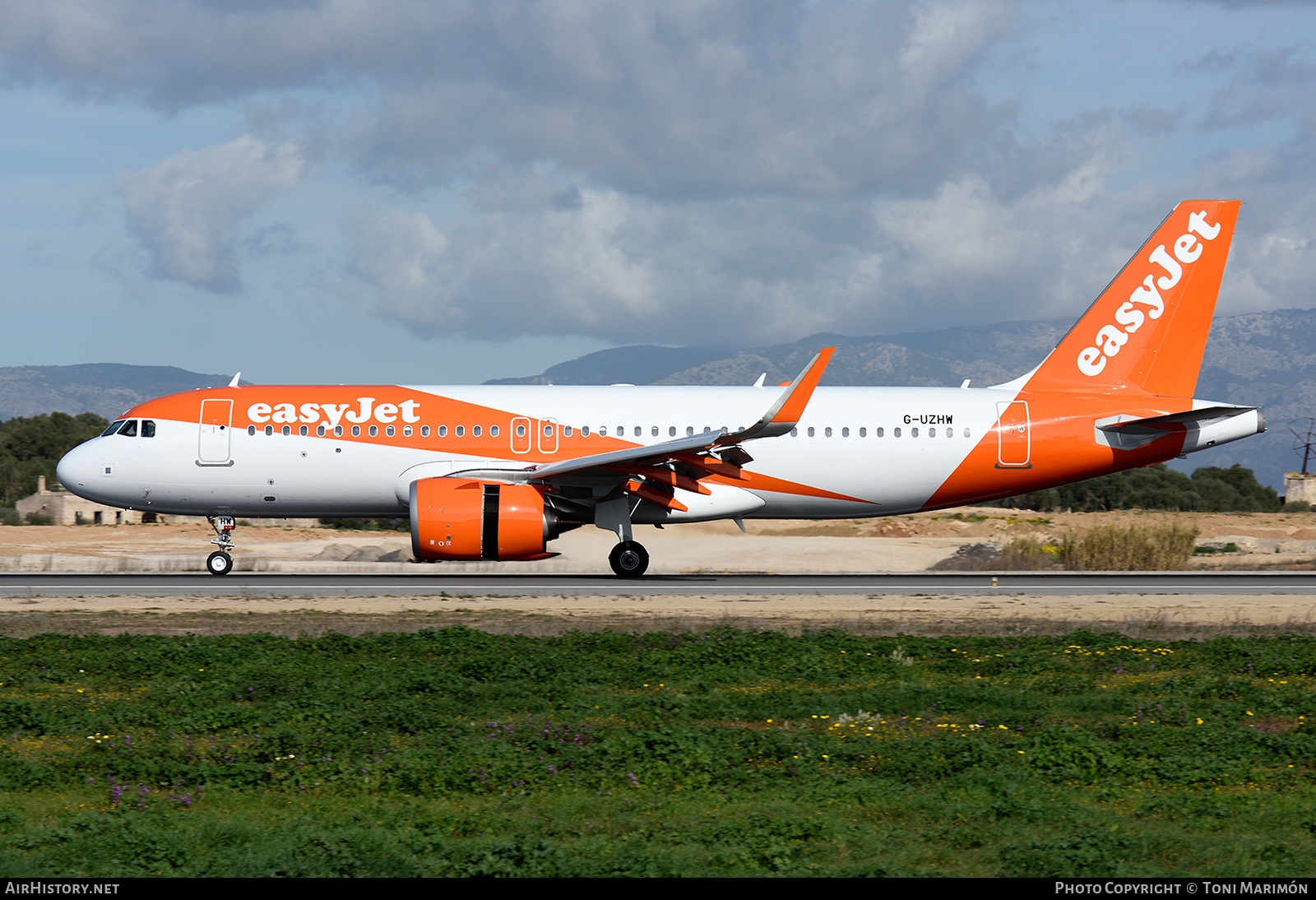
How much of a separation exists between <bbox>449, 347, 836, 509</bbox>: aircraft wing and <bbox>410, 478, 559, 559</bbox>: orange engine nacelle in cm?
87

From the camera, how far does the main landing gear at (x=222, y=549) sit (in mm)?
24203

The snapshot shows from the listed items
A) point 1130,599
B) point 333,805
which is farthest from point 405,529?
point 333,805

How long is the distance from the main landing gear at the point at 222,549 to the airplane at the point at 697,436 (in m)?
0.06

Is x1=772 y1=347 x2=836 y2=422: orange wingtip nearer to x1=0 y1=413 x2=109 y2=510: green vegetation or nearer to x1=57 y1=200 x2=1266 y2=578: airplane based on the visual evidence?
x1=57 y1=200 x2=1266 y2=578: airplane

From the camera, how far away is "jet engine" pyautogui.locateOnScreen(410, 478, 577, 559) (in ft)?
70.8

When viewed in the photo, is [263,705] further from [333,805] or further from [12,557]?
[12,557]

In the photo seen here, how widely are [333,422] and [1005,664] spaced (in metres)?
15.3

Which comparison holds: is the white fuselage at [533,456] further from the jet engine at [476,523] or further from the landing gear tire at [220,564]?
the jet engine at [476,523]

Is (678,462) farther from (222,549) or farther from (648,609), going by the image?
(222,549)

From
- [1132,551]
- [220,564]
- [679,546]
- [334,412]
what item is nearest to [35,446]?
[679,546]

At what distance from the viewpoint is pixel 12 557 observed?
30188 millimetres

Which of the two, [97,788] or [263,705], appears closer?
[97,788]
